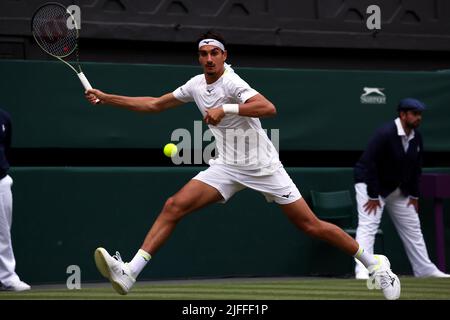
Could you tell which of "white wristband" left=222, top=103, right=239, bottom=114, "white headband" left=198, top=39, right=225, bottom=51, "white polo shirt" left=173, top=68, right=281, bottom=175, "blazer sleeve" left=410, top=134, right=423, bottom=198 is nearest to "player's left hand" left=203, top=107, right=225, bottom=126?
"white wristband" left=222, top=103, right=239, bottom=114

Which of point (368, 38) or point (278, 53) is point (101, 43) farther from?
point (368, 38)

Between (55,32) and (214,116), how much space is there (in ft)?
6.39

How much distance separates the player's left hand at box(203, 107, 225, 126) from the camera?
734 cm

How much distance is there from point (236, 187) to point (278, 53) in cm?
478

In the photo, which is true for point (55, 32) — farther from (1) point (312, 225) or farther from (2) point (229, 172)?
(1) point (312, 225)

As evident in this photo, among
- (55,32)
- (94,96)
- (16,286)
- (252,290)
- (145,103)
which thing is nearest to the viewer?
(94,96)

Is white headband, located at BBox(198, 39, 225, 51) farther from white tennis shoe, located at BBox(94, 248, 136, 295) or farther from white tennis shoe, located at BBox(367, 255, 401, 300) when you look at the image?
white tennis shoe, located at BBox(367, 255, 401, 300)

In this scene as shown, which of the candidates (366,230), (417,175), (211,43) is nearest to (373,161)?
(417,175)

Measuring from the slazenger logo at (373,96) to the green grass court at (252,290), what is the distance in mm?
2253

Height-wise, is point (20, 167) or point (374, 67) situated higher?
point (374, 67)

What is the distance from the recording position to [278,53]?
41.3ft

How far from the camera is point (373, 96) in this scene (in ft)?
39.0
